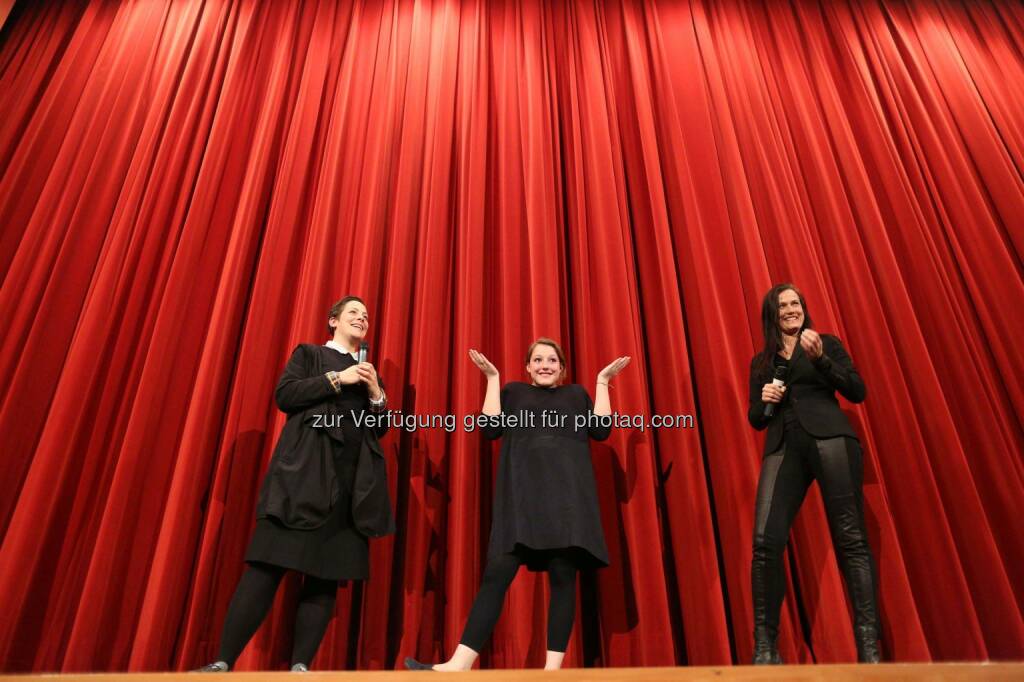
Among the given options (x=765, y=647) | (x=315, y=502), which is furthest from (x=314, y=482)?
(x=765, y=647)

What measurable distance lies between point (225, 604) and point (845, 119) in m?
3.98

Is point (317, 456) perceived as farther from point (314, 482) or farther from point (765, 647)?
point (765, 647)

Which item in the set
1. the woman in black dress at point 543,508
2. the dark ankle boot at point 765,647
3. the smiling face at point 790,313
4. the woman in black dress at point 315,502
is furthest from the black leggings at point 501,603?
the smiling face at point 790,313

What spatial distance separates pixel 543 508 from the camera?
233cm

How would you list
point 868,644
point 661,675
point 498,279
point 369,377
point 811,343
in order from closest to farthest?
point 661,675 < point 868,644 < point 811,343 < point 369,377 < point 498,279

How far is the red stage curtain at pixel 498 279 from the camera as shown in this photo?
2973mm

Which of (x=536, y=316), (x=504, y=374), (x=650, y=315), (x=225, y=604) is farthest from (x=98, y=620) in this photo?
(x=650, y=315)

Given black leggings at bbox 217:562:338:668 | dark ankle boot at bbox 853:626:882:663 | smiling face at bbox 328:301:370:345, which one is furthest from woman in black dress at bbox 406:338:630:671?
dark ankle boot at bbox 853:626:882:663

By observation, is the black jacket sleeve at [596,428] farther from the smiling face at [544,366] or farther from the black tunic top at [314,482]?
the black tunic top at [314,482]

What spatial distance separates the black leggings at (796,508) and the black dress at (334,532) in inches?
48.1

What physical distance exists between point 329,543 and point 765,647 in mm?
1330

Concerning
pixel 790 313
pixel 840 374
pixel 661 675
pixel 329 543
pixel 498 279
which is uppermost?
pixel 498 279

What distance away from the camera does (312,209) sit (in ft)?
12.8

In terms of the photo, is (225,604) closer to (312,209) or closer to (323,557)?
(323,557)
